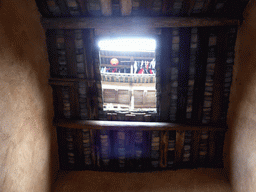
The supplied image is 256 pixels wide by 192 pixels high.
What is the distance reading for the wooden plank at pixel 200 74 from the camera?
9.36 ft

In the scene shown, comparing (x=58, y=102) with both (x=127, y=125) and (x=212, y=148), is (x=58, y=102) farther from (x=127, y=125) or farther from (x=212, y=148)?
(x=212, y=148)

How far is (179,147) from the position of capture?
3.43 m

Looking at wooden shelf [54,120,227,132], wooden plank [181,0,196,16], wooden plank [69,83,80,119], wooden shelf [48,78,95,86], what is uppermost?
wooden plank [181,0,196,16]

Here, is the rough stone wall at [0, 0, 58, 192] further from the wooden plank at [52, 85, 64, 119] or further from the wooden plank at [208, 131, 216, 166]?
the wooden plank at [208, 131, 216, 166]

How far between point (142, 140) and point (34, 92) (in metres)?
2.06

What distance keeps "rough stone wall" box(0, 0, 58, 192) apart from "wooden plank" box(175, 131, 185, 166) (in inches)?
92.6

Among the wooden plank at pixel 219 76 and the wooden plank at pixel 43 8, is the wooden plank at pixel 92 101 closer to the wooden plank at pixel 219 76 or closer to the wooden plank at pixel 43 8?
the wooden plank at pixel 43 8

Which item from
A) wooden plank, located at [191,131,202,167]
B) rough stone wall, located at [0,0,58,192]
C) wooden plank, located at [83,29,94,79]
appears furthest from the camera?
wooden plank, located at [191,131,202,167]

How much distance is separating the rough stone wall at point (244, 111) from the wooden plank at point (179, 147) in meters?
0.81

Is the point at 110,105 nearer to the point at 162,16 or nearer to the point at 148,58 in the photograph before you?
the point at 148,58

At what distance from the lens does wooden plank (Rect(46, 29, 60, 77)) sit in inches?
117

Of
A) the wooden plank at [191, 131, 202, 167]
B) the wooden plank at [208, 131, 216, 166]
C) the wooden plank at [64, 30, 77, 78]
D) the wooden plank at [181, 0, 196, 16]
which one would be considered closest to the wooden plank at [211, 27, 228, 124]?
the wooden plank at [208, 131, 216, 166]

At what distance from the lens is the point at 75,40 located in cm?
296

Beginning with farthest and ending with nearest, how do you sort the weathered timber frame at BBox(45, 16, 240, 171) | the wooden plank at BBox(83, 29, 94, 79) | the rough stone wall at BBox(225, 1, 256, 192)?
the wooden plank at BBox(83, 29, 94, 79)
the weathered timber frame at BBox(45, 16, 240, 171)
the rough stone wall at BBox(225, 1, 256, 192)
